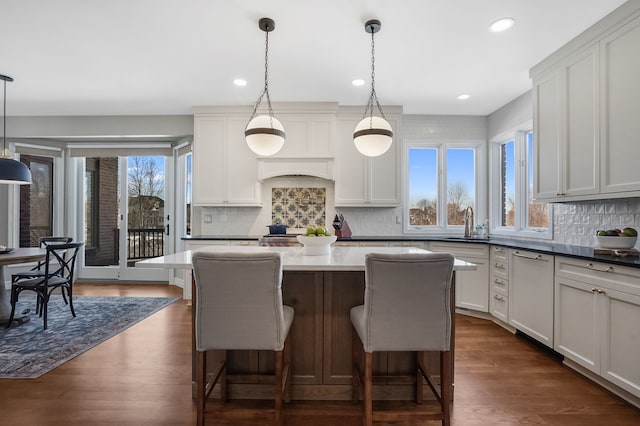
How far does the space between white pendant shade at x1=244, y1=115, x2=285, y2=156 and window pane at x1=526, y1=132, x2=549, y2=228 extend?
10.4 ft

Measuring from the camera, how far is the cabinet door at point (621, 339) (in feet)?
6.51

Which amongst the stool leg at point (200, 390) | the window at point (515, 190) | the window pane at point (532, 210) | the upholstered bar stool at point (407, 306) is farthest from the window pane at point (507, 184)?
the stool leg at point (200, 390)

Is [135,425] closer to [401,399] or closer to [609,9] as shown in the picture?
[401,399]

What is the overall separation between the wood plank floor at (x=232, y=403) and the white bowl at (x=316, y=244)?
96 centimetres

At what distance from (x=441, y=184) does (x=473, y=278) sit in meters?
1.56

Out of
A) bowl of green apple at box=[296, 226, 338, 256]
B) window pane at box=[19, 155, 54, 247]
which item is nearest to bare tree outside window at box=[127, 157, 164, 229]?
window pane at box=[19, 155, 54, 247]

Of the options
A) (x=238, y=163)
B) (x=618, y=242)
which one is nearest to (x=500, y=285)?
(x=618, y=242)

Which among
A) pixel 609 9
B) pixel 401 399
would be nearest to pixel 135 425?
pixel 401 399

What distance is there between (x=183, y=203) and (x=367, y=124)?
3.86 metres

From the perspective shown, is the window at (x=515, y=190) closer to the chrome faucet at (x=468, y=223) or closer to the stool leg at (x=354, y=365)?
the chrome faucet at (x=468, y=223)

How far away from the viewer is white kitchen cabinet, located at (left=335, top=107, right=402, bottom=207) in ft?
14.6

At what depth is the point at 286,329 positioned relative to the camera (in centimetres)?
176

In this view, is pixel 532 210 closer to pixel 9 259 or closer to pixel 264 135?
pixel 264 135

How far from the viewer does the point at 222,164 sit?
14.6 feet
